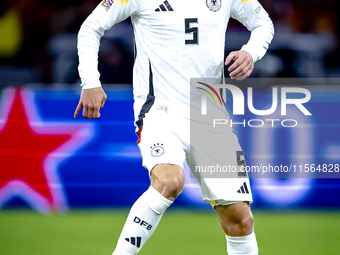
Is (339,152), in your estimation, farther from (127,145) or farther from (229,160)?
(229,160)

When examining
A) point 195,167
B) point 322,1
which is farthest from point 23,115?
point 322,1

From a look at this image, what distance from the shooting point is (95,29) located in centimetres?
205

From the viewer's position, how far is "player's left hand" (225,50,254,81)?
195 centimetres

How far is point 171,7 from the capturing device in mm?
2055

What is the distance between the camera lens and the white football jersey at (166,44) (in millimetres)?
2025

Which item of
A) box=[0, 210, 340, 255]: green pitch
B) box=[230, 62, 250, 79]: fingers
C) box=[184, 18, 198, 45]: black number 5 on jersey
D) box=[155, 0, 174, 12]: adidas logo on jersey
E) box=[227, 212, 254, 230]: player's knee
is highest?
box=[155, 0, 174, 12]: adidas logo on jersey

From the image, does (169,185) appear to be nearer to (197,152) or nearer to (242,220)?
(197,152)

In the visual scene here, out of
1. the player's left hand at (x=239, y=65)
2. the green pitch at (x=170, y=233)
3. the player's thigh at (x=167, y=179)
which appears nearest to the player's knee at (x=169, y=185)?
the player's thigh at (x=167, y=179)

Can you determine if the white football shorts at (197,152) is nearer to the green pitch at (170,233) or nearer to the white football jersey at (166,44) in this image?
the white football jersey at (166,44)

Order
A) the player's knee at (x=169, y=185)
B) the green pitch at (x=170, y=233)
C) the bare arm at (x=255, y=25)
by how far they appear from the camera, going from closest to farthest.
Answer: the player's knee at (x=169, y=185) → the bare arm at (x=255, y=25) → the green pitch at (x=170, y=233)

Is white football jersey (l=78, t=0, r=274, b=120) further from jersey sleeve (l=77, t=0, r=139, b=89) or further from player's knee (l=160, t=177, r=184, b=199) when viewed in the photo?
player's knee (l=160, t=177, r=184, b=199)

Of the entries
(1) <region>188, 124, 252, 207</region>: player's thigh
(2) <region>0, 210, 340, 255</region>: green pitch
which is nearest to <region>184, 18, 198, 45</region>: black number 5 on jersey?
(1) <region>188, 124, 252, 207</region>: player's thigh

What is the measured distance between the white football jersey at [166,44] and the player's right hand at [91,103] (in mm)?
67

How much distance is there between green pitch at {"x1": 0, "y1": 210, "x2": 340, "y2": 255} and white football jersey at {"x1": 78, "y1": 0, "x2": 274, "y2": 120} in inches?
46.3
